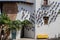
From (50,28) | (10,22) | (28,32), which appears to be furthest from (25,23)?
(50,28)

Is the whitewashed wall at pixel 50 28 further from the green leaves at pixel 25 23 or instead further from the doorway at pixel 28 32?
the green leaves at pixel 25 23

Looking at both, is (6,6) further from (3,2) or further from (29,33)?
(29,33)

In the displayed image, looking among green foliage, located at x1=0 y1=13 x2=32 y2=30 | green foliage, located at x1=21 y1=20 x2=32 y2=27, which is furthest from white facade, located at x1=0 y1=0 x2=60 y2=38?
green foliage, located at x1=0 y1=13 x2=32 y2=30

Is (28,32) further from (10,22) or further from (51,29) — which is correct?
(10,22)

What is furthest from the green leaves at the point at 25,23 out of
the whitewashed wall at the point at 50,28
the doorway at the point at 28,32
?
the whitewashed wall at the point at 50,28

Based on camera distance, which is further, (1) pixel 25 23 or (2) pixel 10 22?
(1) pixel 25 23

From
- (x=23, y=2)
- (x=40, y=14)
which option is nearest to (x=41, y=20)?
(x=40, y=14)

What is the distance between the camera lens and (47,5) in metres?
36.4

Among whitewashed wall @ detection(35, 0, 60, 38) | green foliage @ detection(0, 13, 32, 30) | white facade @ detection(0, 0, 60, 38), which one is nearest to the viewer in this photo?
green foliage @ detection(0, 13, 32, 30)

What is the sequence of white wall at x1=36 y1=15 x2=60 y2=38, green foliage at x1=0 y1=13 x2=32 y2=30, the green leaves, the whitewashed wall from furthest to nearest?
white wall at x1=36 y1=15 x2=60 y2=38 → the whitewashed wall → the green leaves → green foliage at x1=0 y1=13 x2=32 y2=30

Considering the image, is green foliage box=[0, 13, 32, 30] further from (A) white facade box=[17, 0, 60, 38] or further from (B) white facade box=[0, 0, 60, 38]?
(A) white facade box=[17, 0, 60, 38]

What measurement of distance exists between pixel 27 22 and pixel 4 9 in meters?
3.08

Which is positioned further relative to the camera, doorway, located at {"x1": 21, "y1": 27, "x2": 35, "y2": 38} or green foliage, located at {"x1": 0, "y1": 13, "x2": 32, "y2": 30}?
doorway, located at {"x1": 21, "y1": 27, "x2": 35, "y2": 38}

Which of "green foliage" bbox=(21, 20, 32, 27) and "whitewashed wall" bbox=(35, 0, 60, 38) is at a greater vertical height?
"green foliage" bbox=(21, 20, 32, 27)
